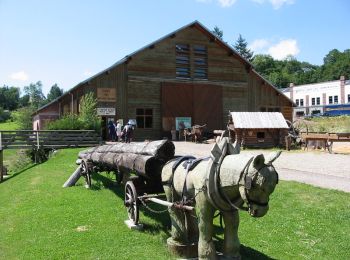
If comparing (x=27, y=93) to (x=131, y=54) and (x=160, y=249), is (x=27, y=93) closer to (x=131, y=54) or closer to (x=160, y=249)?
(x=131, y=54)

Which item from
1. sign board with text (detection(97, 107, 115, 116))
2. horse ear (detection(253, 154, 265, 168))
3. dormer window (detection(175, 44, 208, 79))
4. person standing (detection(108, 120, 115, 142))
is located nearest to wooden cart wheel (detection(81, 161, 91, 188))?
horse ear (detection(253, 154, 265, 168))

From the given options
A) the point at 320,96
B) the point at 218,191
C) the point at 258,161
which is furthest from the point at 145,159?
the point at 320,96

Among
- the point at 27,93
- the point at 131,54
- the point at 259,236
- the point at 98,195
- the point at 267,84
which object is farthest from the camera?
the point at 27,93

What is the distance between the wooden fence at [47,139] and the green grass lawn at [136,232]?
11.5 m

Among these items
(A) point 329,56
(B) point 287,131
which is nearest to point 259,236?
(B) point 287,131

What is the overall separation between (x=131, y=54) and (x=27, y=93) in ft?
544

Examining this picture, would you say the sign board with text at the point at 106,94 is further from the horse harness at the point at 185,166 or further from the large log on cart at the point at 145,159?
the horse harness at the point at 185,166

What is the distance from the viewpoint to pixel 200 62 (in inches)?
1314

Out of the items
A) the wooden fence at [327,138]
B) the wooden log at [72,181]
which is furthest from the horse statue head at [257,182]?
the wooden fence at [327,138]

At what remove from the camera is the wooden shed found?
23.5 meters

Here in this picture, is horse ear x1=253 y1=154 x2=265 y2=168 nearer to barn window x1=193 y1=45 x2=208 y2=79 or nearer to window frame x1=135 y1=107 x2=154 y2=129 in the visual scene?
window frame x1=135 y1=107 x2=154 y2=129

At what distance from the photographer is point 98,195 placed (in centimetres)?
1173

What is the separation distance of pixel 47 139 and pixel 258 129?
12.3 meters

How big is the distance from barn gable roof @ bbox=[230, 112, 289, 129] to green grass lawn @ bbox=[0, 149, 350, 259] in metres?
12.6
